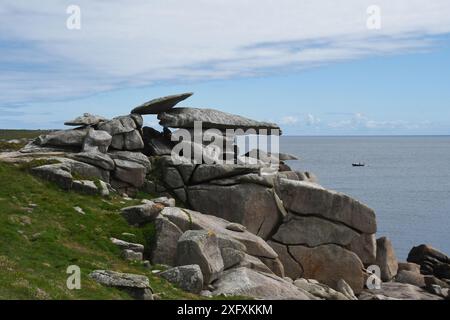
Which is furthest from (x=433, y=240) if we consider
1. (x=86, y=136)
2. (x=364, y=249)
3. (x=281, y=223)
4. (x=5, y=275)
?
(x=5, y=275)

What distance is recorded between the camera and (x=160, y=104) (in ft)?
184

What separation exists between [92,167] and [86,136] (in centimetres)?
529

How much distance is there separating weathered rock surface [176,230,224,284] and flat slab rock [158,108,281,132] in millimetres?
20563

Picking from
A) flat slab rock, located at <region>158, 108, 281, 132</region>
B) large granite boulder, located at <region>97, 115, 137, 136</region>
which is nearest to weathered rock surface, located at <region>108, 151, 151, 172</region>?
large granite boulder, located at <region>97, 115, 137, 136</region>

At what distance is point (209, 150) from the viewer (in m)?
54.1

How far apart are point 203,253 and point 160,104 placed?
23.8m

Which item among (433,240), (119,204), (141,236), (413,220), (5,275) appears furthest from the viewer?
Result: (413,220)

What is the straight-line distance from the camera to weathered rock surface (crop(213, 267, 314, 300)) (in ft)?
112

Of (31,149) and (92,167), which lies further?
(31,149)

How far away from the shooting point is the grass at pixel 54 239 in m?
26.9

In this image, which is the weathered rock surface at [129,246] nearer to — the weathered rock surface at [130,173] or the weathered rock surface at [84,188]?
the weathered rock surface at [84,188]

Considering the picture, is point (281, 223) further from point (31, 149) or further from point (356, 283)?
point (31, 149)

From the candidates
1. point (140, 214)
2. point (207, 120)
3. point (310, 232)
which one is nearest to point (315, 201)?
point (310, 232)

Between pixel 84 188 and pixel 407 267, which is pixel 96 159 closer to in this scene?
pixel 84 188
